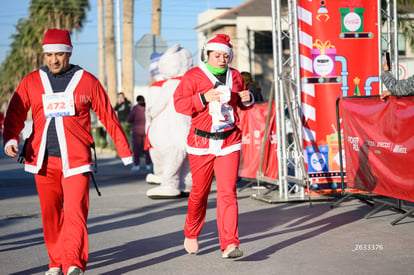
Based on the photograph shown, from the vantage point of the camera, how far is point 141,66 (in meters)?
18.9

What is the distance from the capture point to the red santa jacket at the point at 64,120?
585 cm

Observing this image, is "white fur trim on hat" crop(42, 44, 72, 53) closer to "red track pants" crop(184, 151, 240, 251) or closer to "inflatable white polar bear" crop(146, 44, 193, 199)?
"red track pants" crop(184, 151, 240, 251)

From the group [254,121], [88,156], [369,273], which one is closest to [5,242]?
[88,156]

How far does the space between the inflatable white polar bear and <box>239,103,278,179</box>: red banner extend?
118 centimetres

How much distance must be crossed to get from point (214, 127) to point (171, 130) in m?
5.13

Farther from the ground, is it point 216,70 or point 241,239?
point 216,70

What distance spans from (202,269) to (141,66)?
13.0 metres

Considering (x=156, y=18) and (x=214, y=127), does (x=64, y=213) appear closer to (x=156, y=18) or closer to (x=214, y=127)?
(x=214, y=127)

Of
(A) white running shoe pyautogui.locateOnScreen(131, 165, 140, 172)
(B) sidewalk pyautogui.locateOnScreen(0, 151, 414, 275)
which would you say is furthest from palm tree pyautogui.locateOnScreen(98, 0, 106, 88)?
(B) sidewalk pyautogui.locateOnScreen(0, 151, 414, 275)

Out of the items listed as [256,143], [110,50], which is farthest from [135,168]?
[110,50]

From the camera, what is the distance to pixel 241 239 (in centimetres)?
781

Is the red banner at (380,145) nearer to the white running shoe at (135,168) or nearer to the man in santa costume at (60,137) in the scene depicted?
the man in santa costume at (60,137)

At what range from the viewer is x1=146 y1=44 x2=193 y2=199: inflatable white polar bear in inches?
462

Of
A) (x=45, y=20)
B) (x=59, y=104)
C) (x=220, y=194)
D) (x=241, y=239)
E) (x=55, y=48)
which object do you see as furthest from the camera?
(x=45, y=20)
